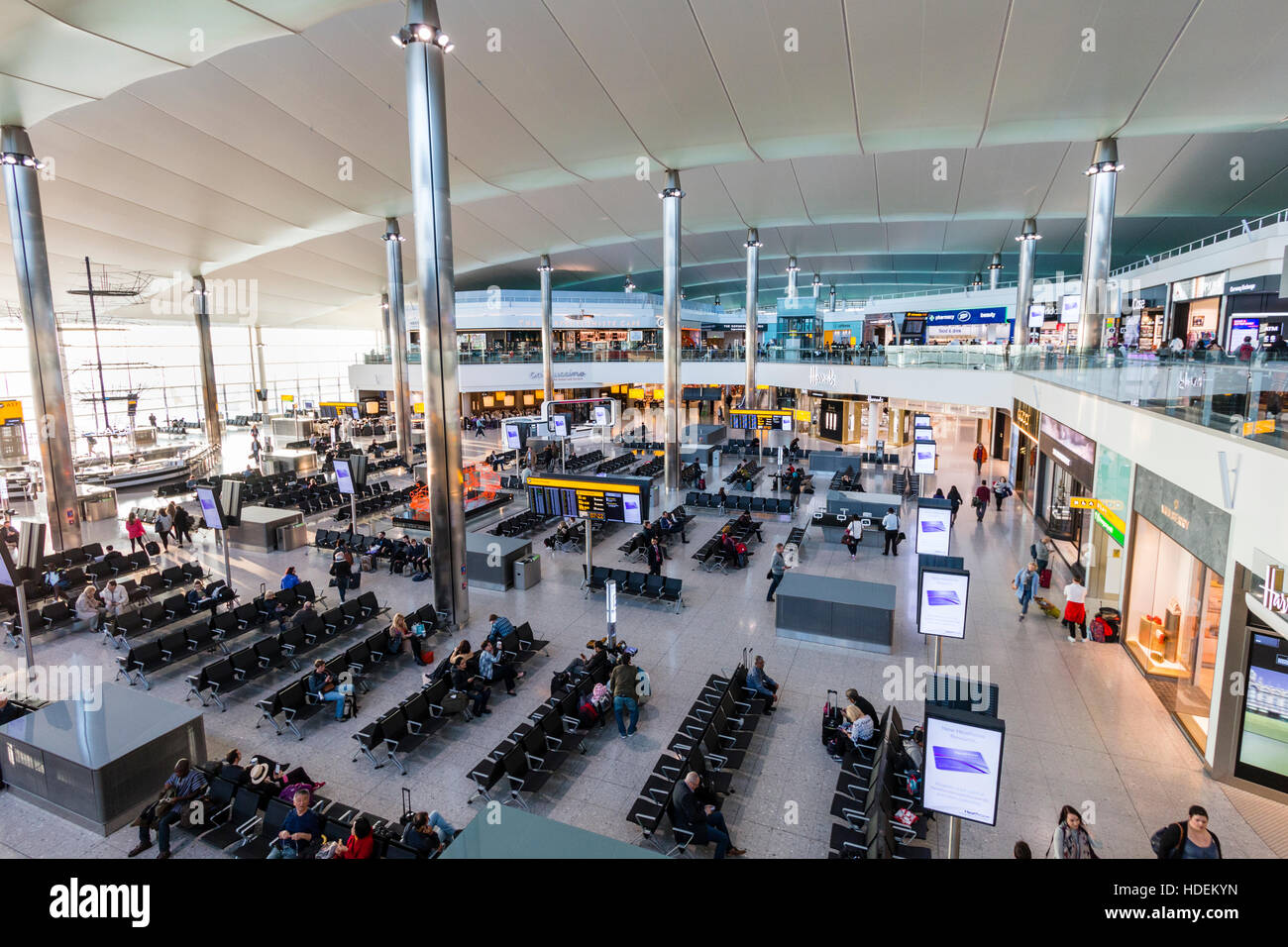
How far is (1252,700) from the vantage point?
751 centimetres

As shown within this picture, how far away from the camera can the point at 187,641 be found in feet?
35.0

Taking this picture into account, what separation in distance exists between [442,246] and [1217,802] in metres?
13.6

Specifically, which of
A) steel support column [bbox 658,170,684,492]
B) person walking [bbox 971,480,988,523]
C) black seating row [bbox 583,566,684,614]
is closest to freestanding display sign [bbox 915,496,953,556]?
black seating row [bbox 583,566,684,614]

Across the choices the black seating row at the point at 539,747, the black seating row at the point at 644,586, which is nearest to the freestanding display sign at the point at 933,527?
the black seating row at the point at 644,586

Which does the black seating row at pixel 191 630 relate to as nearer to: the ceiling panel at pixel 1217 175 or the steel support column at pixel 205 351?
the steel support column at pixel 205 351

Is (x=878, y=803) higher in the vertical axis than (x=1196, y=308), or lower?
lower

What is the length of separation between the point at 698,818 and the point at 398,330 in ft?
85.5

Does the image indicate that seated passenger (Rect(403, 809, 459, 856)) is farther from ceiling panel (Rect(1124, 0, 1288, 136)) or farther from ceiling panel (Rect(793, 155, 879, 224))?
ceiling panel (Rect(793, 155, 879, 224))

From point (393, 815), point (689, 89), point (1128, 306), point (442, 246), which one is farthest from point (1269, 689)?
point (1128, 306)

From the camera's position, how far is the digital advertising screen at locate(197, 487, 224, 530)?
1274 cm

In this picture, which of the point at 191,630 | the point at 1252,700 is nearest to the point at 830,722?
the point at 1252,700

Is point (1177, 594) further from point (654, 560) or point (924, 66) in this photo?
point (924, 66)

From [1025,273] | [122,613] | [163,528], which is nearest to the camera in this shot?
[122,613]

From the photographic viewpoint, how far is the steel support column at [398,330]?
26.1 metres
